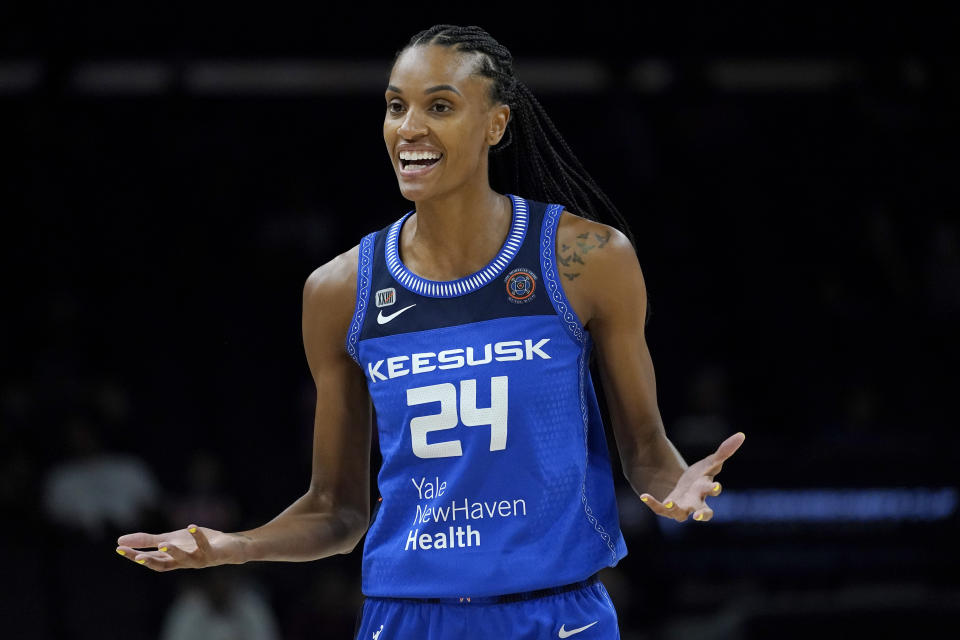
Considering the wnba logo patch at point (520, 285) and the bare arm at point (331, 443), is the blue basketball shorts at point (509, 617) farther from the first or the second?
the wnba logo patch at point (520, 285)

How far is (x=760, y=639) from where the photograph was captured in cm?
660

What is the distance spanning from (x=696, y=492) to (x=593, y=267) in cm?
60

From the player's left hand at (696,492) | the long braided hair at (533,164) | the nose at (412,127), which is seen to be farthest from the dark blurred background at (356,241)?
the nose at (412,127)

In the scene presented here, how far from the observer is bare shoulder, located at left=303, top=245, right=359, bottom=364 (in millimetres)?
3074

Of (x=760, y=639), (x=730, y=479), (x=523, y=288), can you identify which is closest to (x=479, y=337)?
(x=523, y=288)

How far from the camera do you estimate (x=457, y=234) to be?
3.05m

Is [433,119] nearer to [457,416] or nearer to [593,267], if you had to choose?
[593,267]

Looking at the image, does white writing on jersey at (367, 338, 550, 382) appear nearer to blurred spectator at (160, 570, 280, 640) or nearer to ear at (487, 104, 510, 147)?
ear at (487, 104, 510, 147)

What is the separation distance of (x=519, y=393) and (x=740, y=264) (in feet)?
23.0

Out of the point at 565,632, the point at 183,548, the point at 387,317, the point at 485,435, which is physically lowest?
the point at 565,632

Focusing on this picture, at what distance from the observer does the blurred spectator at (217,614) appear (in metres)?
7.57

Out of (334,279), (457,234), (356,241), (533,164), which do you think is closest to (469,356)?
(457,234)

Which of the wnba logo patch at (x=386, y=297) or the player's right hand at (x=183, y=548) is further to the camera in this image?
the wnba logo patch at (x=386, y=297)

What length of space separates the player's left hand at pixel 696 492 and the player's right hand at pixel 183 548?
89 cm
